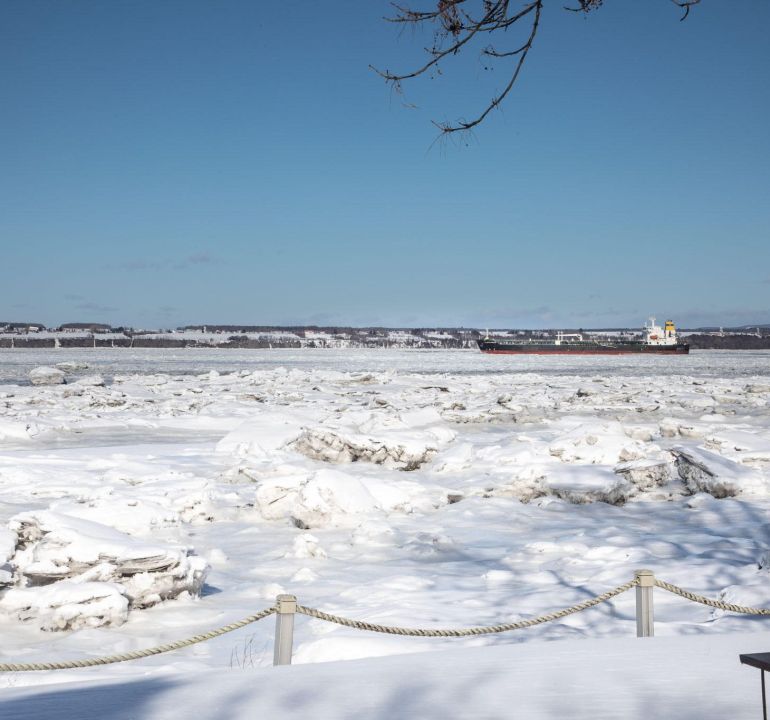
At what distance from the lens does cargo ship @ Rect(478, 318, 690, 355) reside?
261ft

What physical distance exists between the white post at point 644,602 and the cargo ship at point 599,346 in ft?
259

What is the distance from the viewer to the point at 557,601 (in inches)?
195

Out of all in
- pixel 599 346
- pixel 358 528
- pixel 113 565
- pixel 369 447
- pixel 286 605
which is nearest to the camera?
pixel 286 605

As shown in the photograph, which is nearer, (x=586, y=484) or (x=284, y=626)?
(x=284, y=626)

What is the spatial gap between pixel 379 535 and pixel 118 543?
7.86 ft

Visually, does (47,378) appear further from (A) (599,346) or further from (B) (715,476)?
(A) (599,346)

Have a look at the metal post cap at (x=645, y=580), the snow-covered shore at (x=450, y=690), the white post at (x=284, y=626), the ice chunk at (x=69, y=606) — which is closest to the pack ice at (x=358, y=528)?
the ice chunk at (x=69, y=606)

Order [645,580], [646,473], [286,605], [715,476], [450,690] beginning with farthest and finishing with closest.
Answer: [646,473]
[715,476]
[645,580]
[286,605]
[450,690]

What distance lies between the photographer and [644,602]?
3580mm

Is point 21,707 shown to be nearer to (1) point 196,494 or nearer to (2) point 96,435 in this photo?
(1) point 196,494

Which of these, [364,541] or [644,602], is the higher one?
[644,602]

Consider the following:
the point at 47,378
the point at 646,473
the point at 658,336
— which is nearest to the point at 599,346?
the point at 658,336

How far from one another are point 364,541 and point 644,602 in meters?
3.35

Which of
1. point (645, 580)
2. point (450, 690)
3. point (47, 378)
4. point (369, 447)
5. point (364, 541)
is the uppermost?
point (645, 580)
